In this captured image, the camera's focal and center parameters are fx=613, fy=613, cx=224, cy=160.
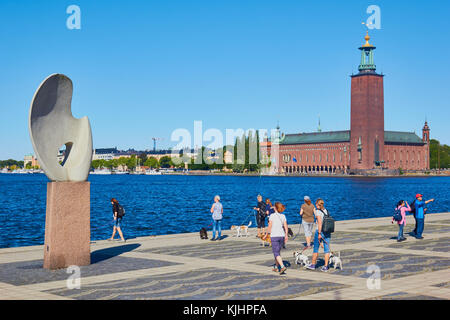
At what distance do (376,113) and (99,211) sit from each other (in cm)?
14457

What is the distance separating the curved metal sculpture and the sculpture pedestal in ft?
1.26

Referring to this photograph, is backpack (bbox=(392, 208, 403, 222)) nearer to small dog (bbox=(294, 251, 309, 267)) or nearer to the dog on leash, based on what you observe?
the dog on leash

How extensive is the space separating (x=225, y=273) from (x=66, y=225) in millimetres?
4782

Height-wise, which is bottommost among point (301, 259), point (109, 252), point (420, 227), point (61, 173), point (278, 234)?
point (109, 252)

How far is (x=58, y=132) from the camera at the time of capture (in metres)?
17.5

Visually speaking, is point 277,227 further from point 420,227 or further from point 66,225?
point 420,227

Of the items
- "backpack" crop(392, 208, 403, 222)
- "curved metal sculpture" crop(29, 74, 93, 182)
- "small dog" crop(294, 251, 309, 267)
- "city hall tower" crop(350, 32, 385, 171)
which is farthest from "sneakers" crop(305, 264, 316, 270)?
"city hall tower" crop(350, 32, 385, 171)

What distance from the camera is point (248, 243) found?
23031 millimetres

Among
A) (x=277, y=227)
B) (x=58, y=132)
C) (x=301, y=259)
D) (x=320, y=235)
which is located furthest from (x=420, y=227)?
(x=58, y=132)

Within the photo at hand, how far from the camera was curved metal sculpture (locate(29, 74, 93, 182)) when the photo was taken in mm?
16781

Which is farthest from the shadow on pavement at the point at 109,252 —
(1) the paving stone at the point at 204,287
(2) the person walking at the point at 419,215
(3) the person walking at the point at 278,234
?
(2) the person walking at the point at 419,215

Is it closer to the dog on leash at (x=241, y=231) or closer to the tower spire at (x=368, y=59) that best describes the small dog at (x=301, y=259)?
the dog on leash at (x=241, y=231)
